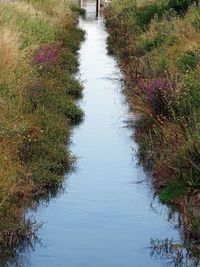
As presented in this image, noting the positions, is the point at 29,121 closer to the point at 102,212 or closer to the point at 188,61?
the point at 102,212

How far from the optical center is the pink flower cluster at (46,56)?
1920cm

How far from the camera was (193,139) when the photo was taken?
10.8 m

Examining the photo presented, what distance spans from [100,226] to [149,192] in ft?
5.65

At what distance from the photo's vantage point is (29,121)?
1324 cm

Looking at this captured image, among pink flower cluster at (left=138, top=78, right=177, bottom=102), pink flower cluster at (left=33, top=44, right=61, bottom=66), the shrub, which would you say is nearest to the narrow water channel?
pink flower cluster at (left=138, top=78, right=177, bottom=102)

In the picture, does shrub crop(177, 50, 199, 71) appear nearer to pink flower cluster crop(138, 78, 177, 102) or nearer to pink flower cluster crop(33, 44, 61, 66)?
pink flower cluster crop(138, 78, 177, 102)

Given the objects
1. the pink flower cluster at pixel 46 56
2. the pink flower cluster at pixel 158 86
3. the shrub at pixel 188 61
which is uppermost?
the pink flower cluster at pixel 158 86

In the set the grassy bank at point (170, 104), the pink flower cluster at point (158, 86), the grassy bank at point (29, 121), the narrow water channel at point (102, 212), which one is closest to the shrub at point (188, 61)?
the grassy bank at point (170, 104)

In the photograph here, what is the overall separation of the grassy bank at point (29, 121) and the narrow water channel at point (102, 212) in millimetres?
310

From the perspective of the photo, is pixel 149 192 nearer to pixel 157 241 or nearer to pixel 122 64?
pixel 157 241

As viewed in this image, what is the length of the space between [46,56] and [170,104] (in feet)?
24.7

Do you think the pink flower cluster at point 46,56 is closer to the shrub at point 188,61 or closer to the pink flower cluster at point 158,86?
the shrub at point 188,61

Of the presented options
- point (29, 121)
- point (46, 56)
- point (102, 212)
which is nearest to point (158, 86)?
point (29, 121)

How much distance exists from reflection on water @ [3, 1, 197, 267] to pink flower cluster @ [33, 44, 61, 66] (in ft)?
11.5
